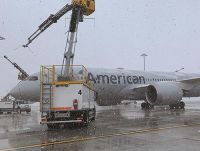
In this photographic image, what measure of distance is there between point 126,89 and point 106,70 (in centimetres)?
241

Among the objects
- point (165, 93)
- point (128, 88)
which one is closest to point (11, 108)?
point (128, 88)

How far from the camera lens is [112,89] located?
86.3 ft

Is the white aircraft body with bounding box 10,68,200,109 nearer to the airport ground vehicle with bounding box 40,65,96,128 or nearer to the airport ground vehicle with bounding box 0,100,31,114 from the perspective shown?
the airport ground vehicle with bounding box 40,65,96,128

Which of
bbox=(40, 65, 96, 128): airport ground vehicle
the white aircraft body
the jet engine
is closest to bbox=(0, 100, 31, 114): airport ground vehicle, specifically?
the white aircraft body

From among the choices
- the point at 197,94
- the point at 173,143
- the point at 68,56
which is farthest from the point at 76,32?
the point at 197,94

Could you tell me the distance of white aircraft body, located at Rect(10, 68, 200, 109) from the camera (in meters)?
23.0

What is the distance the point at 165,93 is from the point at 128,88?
14.1 ft

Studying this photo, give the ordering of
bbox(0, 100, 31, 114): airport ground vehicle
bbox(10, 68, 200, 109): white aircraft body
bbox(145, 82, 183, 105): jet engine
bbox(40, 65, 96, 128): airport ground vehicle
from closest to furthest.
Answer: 1. bbox(40, 65, 96, 128): airport ground vehicle
2. bbox(10, 68, 200, 109): white aircraft body
3. bbox(145, 82, 183, 105): jet engine
4. bbox(0, 100, 31, 114): airport ground vehicle

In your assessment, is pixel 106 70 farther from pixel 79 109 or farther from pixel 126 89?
pixel 79 109

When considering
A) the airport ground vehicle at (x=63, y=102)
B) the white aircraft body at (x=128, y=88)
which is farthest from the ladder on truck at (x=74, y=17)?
the white aircraft body at (x=128, y=88)

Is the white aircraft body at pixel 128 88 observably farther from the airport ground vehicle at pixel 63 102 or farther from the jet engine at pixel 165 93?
the airport ground vehicle at pixel 63 102

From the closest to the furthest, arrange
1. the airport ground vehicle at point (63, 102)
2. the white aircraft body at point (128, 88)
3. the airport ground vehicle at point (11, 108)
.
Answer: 1. the airport ground vehicle at point (63, 102)
2. the white aircraft body at point (128, 88)
3. the airport ground vehicle at point (11, 108)

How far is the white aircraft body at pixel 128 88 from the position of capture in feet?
75.5

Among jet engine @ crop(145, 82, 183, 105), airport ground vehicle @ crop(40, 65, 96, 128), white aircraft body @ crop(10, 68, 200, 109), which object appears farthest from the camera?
jet engine @ crop(145, 82, 183, 105)
